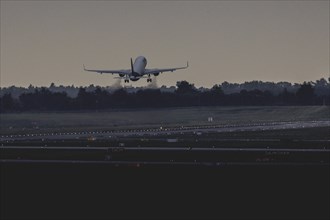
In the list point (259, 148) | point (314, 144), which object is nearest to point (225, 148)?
point (259, 148)

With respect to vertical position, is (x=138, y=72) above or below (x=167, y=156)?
above

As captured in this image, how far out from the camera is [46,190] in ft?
170

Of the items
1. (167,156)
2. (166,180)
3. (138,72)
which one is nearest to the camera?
(166,180)

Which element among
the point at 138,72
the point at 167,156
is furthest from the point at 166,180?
the point at 138,72

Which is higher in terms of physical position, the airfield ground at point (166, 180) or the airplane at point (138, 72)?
the airplane at point (138, 72)

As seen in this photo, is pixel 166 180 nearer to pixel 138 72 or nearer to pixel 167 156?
pixel 167 156

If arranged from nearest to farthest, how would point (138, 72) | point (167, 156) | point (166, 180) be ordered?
point (166, 180), point (167, 156), point (138, 72)

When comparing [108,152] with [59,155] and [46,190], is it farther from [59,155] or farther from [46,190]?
[46,190]

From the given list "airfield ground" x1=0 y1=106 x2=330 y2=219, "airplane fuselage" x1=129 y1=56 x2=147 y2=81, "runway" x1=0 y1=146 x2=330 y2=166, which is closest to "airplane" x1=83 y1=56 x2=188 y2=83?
"airplane fuselage" x1=129 y1=56 x2=147 y2=81

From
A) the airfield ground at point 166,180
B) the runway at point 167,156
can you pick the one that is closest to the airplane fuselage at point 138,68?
the airfield ground at point 166,180

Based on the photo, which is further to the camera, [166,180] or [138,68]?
[138,68]

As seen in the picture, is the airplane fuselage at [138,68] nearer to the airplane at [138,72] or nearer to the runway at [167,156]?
the airplane at [138,72]

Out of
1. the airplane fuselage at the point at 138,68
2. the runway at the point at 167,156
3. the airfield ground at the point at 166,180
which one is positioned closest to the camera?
the airfield ground at the point at 166,180

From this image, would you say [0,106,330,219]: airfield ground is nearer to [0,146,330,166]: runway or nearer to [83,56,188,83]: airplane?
[0,146,330,166]: runway
